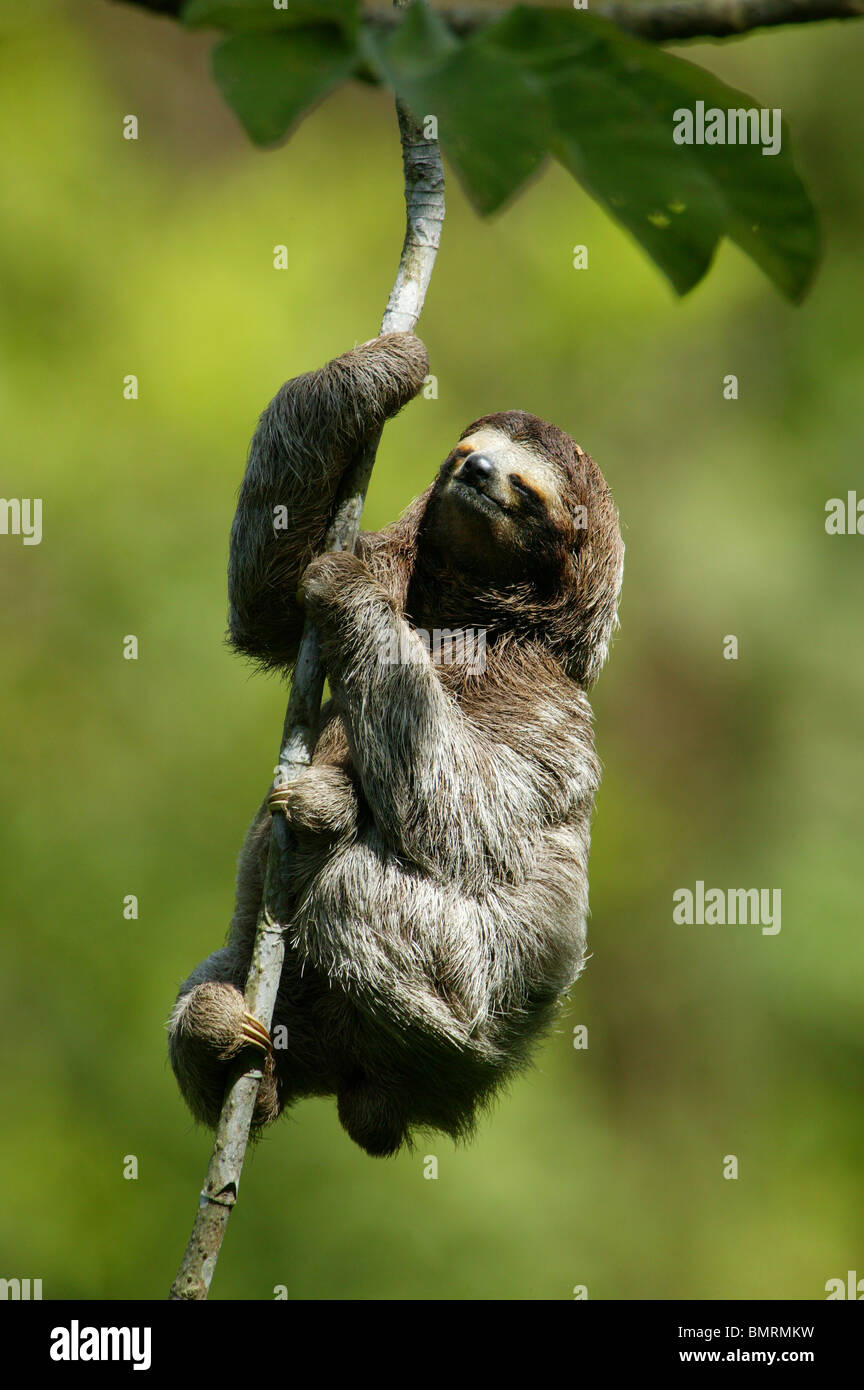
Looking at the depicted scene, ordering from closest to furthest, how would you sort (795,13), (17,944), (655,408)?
1. (795,13)
2. (17,944)
3. (655,408)

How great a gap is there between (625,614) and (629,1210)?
24.6 feet

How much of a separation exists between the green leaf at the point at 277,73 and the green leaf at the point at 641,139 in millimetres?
227

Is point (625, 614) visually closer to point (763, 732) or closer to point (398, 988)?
point (763, 732)

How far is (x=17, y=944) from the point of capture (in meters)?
12.1

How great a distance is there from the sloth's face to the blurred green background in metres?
6.69

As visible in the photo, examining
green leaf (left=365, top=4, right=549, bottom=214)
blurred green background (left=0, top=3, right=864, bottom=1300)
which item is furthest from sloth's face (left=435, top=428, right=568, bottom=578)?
blurred green background (left=0, top=3, right=864, bottom=1300)

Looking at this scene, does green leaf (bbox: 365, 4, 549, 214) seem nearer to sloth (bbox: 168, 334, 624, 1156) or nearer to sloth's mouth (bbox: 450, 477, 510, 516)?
sloth (bbox: 168, 334, 624, 1156)

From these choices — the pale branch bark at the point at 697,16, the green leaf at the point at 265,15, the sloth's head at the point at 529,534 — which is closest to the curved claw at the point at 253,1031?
the sloth's head at the point at 529,534

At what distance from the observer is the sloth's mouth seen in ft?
18.1

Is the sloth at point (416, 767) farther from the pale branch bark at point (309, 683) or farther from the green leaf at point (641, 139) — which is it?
the green leaf at point (641, 139)

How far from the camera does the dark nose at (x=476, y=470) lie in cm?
550

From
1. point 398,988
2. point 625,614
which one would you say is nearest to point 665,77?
point 398,988

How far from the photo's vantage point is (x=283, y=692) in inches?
482

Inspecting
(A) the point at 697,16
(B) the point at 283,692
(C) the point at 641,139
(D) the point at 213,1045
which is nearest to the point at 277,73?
(C) the point at 641,139
